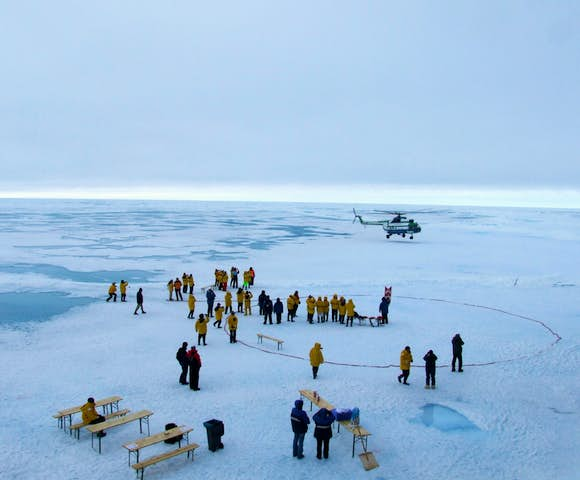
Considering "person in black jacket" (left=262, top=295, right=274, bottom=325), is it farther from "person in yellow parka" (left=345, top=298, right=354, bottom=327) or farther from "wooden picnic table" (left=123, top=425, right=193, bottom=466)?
"wooden picnic table" (left=123, top=425, right=193, bottom=466)

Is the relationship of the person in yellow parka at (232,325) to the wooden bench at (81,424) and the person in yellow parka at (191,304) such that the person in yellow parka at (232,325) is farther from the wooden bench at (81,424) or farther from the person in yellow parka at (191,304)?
the wooden bench at (81,424)

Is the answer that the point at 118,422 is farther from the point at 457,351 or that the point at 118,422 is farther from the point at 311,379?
the point at 457,351

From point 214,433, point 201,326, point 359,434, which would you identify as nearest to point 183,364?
point 201,326

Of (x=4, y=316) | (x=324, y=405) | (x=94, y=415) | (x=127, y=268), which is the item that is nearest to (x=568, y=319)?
(x=324, y=405)

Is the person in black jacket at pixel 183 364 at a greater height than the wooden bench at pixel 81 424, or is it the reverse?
the person in black jacket at pixel 183 364

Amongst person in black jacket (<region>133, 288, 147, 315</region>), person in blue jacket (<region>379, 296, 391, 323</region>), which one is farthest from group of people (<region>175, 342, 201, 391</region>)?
person in blue jacket (<region>379, 296, 391, 323</region>)

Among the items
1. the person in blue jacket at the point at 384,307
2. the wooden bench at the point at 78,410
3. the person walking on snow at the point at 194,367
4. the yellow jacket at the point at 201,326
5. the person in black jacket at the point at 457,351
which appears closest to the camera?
the wooden bench at the point at 78,410

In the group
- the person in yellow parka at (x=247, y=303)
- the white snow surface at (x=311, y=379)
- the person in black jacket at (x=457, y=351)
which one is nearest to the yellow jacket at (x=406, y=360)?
the white snow surface at (x=311, y=379)
